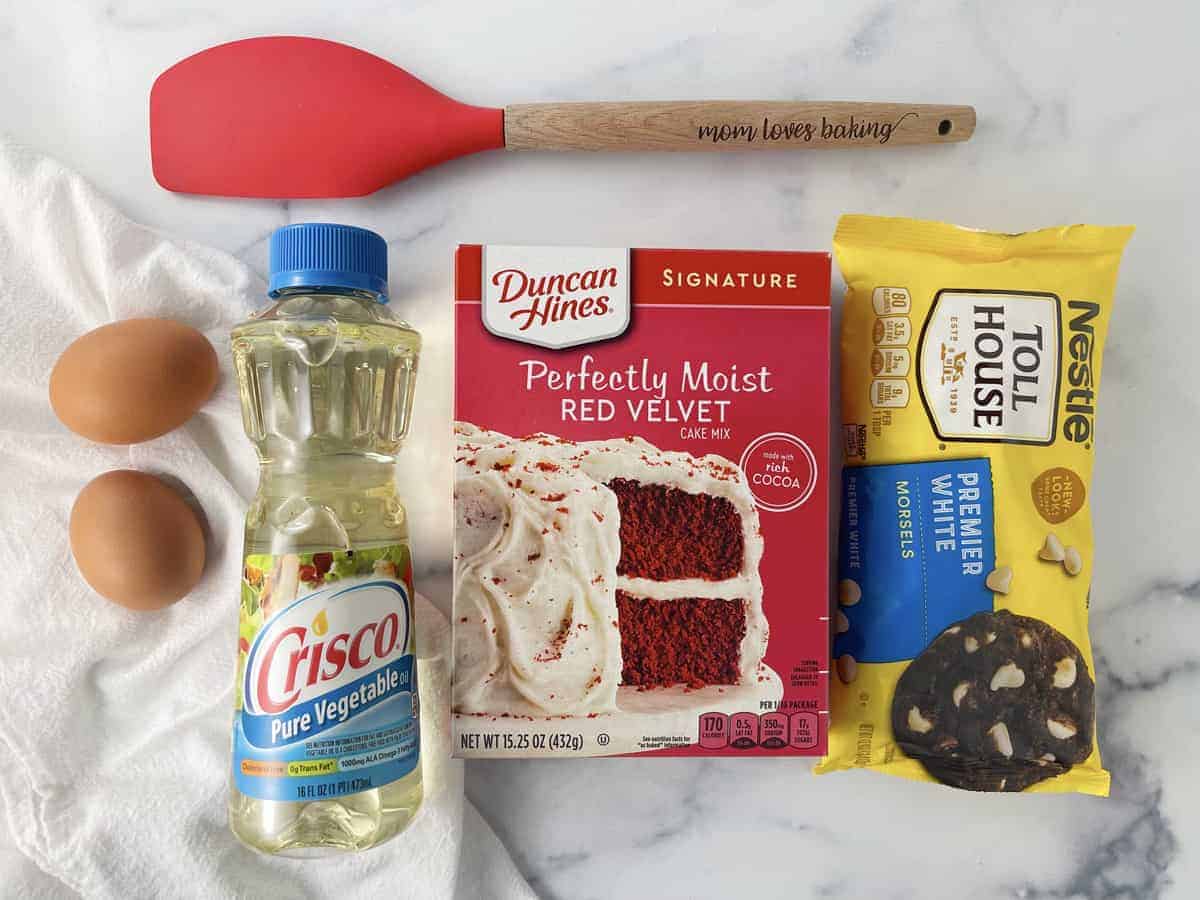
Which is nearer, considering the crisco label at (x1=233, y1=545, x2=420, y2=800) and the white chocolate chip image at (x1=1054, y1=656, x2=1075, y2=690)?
the crisco label at (x1=233, y1=545, x2=420, y2=800)

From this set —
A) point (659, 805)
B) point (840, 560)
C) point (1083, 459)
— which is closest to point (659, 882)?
point (659, 805)

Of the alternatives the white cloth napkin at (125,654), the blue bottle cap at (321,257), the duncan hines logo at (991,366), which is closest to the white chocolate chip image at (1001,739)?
the duncan hines logo at (991,366)

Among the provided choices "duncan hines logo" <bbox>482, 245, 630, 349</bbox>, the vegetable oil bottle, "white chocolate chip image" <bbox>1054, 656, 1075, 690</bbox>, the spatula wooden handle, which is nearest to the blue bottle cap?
the vegetable oil bottle

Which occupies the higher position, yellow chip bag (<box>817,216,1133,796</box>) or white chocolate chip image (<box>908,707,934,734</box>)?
yellow chip bag (<box>817,216,1133,796</box>)

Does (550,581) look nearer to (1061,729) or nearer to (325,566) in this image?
(325,566)

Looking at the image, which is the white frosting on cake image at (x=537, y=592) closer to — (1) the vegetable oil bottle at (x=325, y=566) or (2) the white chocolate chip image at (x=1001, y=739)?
(1) the vegetable oil bottle at (x=325, y=566)

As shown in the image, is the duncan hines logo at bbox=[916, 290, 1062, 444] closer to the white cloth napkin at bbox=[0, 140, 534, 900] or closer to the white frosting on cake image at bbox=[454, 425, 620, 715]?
the white frosting on cake image at bbox=[454, 425, 620, 715]

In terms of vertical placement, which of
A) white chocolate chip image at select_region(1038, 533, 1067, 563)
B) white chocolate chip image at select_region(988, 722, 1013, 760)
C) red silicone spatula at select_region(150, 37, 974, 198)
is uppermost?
red silicone spatula at select_region(150, 37, 974, 198)
